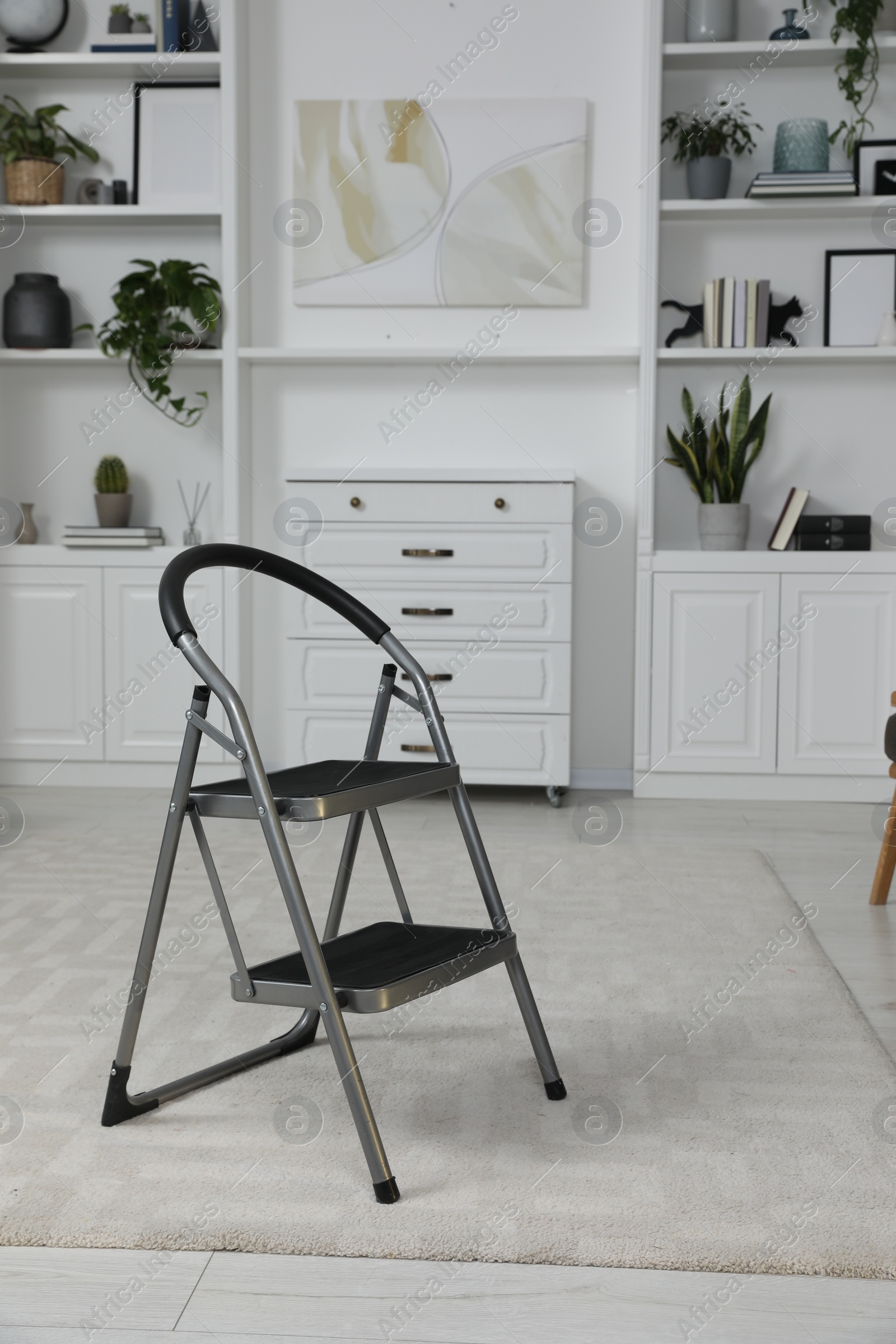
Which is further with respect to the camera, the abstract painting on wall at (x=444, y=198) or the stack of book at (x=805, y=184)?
the abstract painting on wall at (x=444, y=198)

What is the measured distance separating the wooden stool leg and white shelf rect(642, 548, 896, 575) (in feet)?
3.90

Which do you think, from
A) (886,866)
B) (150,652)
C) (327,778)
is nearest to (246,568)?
(327,778)

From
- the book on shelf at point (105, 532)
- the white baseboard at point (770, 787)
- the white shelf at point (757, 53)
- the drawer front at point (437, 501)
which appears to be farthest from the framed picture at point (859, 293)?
the book on shelf at point (105, 532)

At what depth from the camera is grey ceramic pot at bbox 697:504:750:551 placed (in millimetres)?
3732

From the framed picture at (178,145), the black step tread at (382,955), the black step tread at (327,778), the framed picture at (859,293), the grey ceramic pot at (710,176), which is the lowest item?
the black step tread at (382,955)

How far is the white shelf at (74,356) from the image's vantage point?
3.86 meters

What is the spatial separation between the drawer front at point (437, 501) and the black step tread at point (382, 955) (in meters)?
2.08

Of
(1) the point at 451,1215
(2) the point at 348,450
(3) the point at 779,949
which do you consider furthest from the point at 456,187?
(1) the point at 451,1215

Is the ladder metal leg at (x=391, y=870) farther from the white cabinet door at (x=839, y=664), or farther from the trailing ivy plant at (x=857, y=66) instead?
the trailing ivy plant at (x=857, y=66)

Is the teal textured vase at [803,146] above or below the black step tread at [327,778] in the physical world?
above

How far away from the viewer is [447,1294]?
3.94ft

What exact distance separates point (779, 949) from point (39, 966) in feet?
4.52

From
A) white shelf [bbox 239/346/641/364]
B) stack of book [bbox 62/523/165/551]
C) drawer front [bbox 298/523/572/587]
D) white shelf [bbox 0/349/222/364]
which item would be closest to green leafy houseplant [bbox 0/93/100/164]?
white shelf [bbox 0/349/222/364]

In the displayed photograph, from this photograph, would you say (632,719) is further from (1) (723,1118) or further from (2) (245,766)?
(2) (245,766)
